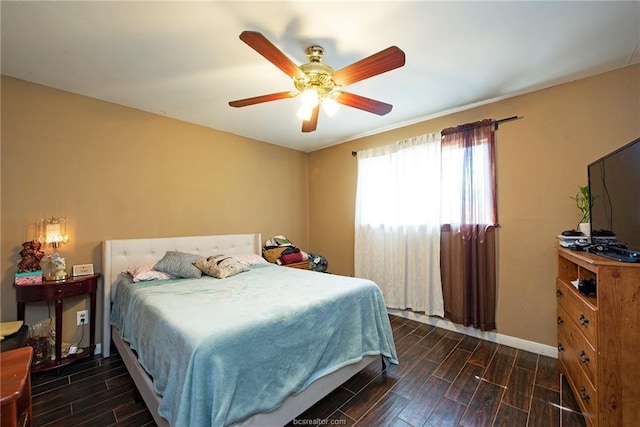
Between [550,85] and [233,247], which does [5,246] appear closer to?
[233,247]

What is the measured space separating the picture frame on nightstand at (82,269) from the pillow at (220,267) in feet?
3.12

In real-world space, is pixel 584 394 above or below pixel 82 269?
below

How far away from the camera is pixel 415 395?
193 cm

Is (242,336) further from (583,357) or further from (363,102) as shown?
(583,357)

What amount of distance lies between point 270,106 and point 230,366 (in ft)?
8.32

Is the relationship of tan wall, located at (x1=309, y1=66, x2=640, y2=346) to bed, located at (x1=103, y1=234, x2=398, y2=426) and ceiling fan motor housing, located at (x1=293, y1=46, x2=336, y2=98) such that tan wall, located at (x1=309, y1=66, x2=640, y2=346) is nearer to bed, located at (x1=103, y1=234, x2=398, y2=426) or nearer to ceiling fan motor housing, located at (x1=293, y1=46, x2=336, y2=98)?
bed, located at (x1=103, y1=234, x2=398, y2=426)

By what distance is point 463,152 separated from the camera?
2861 millimetres

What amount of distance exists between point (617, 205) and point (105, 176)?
426 centimetres

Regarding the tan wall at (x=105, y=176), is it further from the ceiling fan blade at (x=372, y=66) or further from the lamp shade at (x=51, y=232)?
the ceiling fan blade at (x=372, y=66)

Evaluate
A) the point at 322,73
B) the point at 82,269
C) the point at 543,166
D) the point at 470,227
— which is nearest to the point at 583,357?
the point at 470,227

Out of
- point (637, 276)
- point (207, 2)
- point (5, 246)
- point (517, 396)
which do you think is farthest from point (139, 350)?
point (637, 276)

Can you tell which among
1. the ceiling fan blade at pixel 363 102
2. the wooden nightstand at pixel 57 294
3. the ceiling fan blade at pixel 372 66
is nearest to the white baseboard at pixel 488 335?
the ceiling fan blade at pixel 363 102

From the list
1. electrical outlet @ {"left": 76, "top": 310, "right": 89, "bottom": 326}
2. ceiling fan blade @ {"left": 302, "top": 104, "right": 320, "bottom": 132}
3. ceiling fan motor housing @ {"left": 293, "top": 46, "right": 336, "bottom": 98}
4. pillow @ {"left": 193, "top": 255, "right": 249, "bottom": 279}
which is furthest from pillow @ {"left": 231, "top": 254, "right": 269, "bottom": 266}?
ceiling fan motor housing @ {"left": 293, "top": 46, "right": 336, "bottom": 98}

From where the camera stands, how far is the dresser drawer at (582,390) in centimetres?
144
